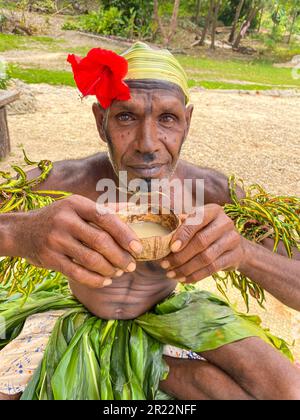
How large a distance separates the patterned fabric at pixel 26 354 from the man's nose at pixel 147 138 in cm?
83

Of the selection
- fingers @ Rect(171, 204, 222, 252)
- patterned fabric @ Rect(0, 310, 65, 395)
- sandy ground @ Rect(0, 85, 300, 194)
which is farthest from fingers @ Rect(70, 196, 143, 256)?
sandy ground @ Rect(0, 85, 300, 194)

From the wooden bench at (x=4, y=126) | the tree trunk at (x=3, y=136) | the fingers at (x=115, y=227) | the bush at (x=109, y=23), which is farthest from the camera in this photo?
the bush at (x=109, y=23)

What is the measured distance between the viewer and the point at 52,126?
7.67 metres

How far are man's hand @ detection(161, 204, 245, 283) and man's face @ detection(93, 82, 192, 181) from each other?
54cm

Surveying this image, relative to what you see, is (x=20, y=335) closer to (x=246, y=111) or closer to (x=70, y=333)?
(x=70, y=333)

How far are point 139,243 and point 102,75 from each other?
0.93 meters

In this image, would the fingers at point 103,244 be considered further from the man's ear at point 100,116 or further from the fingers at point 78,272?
the man's ear at point 100,116

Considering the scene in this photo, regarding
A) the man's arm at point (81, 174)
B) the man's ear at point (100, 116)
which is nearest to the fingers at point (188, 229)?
the man's ear at point (100, 116)

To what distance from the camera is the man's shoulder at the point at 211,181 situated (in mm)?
2477

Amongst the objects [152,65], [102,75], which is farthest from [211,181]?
[102,75]

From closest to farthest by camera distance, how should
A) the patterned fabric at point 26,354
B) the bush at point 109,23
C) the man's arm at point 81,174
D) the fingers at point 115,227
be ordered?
the fingers at point 115,227, the patterned fabric at point 26,354, the man's arm at point 81,174, the bush at point 109,23

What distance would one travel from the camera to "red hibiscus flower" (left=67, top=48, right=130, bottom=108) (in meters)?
1.95

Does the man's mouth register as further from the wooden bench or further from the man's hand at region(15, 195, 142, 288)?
the wooden bench

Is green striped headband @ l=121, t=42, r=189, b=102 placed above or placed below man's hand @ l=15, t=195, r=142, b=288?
above
